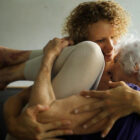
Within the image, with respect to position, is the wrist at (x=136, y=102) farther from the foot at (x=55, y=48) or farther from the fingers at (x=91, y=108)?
the foot at (x=55, y=48)

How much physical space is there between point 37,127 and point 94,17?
0.76 metres

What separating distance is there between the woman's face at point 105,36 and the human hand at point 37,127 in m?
0.62

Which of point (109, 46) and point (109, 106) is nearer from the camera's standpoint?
point (109, 106)

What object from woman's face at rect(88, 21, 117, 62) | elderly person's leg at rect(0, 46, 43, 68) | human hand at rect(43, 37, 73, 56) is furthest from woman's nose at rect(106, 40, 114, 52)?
elderly person's leg at rect(0, 46, 43, 68)

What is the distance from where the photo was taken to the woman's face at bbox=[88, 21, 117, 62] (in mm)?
1242

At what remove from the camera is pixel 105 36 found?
125 cm

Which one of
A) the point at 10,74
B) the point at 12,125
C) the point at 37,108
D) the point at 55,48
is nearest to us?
the point at 37,108

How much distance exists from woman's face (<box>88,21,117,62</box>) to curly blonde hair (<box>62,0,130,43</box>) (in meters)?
0.03

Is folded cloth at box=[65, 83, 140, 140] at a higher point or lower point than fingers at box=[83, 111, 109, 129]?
lower

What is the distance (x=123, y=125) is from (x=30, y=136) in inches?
13.0

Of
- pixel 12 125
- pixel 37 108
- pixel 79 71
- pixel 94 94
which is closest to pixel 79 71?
pixel 79 71

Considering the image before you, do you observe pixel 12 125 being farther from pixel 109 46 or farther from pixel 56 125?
pixel 109 46

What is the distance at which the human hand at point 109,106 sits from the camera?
769 mm

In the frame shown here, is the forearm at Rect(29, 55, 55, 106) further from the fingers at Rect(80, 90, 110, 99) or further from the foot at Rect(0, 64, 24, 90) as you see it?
the foot at Rect(0, 64, 24, 90)
